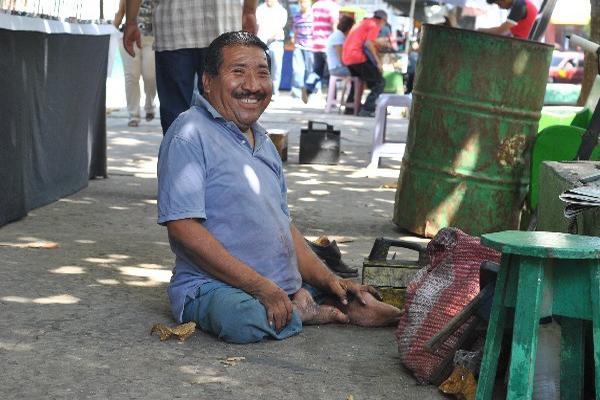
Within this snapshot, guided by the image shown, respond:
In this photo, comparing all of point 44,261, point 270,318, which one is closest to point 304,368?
point 270,318

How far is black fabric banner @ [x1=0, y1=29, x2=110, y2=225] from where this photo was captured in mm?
7207

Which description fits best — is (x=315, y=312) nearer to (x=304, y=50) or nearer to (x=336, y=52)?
(x=336, y=52)

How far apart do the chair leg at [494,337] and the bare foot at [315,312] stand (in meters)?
1.41

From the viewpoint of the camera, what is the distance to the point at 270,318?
4859 mm

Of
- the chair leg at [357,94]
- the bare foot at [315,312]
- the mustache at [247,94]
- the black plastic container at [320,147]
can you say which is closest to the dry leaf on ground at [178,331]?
the bare foot at [315,312]

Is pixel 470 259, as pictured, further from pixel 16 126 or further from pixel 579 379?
pixel 16 126

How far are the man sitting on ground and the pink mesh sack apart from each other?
1.79ft

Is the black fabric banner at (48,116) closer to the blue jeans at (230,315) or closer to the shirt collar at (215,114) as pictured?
the shirt collar at (215,114)

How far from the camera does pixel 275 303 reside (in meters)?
4.88

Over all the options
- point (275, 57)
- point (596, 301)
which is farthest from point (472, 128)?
point (275, 57)

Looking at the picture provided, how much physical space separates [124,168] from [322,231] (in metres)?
3.37

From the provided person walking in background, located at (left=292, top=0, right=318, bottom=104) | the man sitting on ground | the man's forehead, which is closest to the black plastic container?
the man sitting on ground

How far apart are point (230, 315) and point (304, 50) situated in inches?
699

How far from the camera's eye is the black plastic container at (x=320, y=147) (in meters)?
12.0
